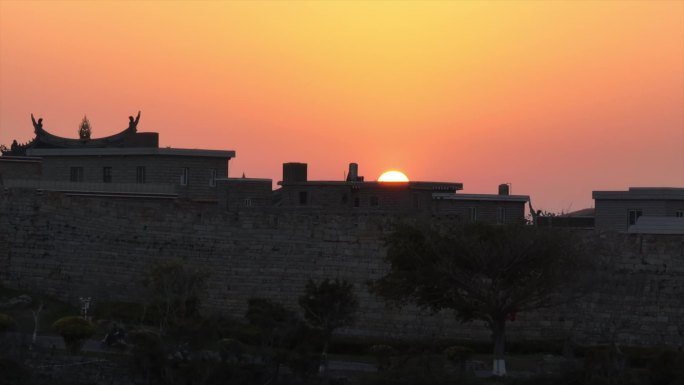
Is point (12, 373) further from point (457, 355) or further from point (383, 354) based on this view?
point (457, 355)

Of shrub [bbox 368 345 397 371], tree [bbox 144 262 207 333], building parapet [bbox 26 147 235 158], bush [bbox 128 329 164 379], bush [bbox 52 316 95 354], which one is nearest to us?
bush [bbox 128 329 164 379]

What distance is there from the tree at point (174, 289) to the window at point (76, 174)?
1001 inches

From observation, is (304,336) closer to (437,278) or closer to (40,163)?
(437,278)

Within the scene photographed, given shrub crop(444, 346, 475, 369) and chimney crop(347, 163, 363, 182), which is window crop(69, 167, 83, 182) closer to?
chimney crop(347, 163, 363, 182)

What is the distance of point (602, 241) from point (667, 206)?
17.0m

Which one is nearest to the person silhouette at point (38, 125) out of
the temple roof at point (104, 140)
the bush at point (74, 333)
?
the temple roof at point (104, 140)

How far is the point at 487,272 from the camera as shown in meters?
46.5

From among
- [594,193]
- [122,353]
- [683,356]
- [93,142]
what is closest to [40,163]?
[93,142]

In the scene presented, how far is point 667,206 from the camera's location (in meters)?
65.8

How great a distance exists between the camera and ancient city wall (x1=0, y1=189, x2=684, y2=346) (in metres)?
49.1

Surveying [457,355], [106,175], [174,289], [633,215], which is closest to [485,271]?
[457,355]

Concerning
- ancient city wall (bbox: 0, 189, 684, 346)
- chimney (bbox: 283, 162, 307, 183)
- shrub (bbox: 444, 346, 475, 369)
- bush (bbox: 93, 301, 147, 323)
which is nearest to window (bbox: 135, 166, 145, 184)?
chimney (bbox: 283, 162, 307, 183)

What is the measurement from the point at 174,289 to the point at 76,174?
27.2m

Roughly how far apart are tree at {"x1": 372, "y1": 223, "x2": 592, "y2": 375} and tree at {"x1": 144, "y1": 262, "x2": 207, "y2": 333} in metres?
5.89
